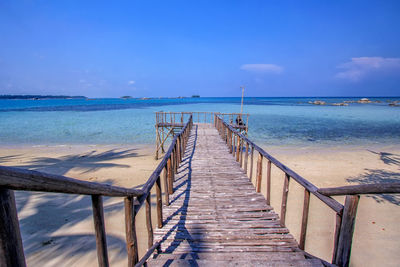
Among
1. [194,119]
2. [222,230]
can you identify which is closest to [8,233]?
[222,230]

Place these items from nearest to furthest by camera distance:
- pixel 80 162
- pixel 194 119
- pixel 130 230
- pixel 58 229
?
1. pixel 130 230
2. pixel 58 229
3. pixel 80 162
4. pixel 194 119

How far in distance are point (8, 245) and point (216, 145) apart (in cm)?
940

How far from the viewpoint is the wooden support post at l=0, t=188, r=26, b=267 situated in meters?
0.87

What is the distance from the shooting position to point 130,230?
2.27 meters

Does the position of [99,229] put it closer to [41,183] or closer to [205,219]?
[41,183]

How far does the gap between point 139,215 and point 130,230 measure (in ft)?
17.3

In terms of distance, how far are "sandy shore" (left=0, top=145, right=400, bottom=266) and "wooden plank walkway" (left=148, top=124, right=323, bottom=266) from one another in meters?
2.39

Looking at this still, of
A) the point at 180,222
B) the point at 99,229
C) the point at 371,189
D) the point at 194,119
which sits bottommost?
the point at 194,119

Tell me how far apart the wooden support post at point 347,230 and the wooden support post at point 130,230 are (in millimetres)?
2254

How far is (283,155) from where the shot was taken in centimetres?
1545

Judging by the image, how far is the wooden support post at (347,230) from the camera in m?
1.96

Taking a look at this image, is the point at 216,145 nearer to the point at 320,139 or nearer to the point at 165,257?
the point at 165,257

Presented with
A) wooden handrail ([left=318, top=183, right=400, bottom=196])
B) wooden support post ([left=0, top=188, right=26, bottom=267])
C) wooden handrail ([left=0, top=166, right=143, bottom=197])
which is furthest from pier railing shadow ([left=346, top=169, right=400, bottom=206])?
wooden support post ([left=0, top=188, right=26, bottom=267])

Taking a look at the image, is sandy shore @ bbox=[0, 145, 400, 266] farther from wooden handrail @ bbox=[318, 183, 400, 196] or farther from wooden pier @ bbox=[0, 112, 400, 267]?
wooden handrail @ bbox=[318, 183, 400, 196]
